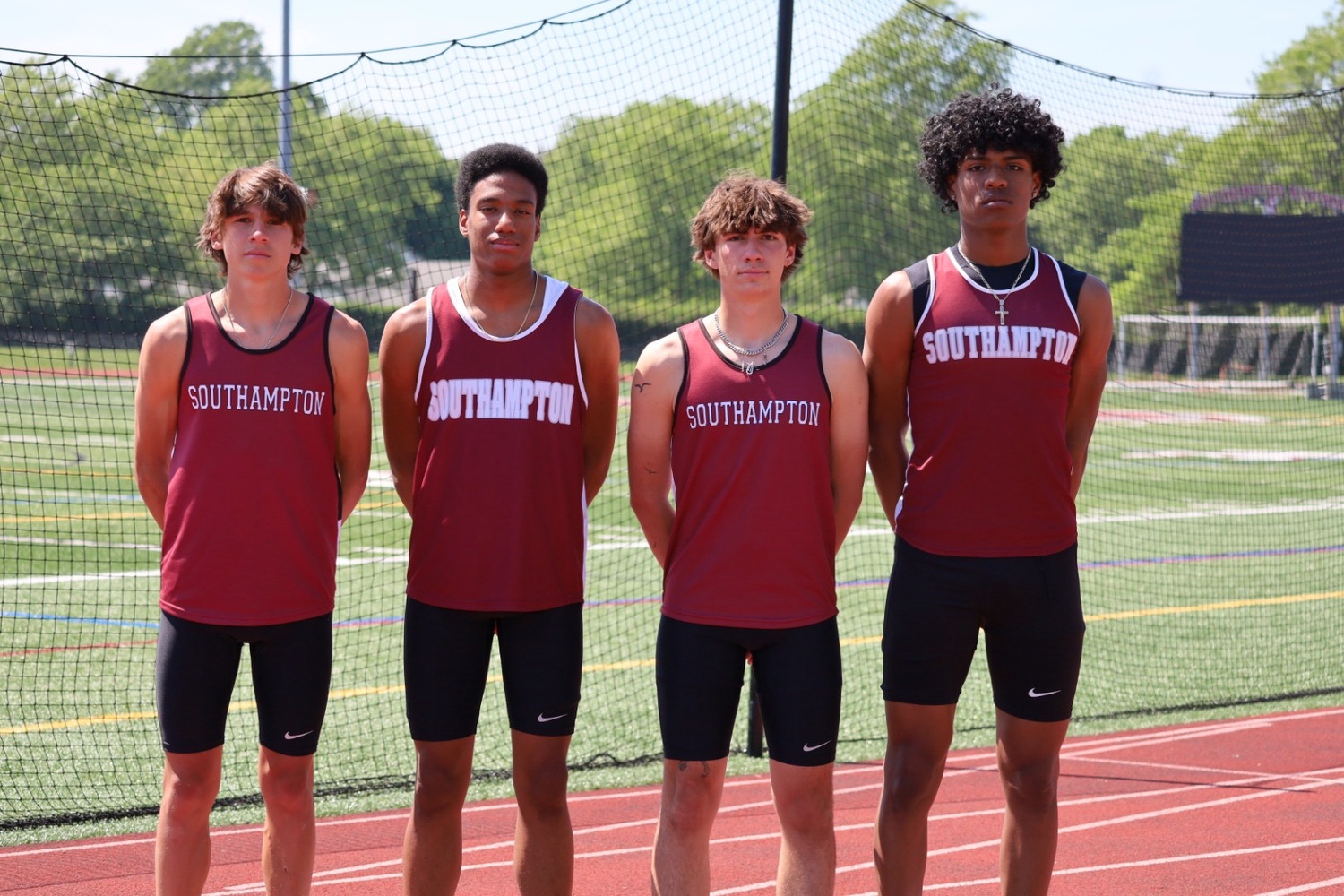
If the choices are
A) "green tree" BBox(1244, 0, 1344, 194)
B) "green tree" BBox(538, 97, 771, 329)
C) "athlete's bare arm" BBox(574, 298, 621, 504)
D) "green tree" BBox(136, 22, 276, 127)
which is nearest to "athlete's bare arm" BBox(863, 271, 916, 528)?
"athlete's bare arm" BBox(574, 298, 621, 504)

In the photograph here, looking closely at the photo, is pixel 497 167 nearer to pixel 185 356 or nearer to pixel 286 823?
A: pixel 185 356

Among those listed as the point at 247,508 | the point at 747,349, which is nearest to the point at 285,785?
the point at 247,508

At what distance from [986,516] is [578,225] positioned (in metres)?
21.7

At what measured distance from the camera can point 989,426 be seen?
3562 millimetres

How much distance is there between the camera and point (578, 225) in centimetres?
2477

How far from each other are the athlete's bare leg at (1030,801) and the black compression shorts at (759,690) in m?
0.60

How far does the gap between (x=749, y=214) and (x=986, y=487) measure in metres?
0.92

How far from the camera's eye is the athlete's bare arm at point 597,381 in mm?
3566

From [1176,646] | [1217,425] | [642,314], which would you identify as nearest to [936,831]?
[1176,646]

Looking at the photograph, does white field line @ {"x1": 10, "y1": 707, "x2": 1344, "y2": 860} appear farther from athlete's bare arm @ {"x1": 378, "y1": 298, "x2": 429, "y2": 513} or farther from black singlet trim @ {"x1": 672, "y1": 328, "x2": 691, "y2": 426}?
black singlet trim @ {"x1": 672, "y1": 328, "x2": 691, "y2": 426}

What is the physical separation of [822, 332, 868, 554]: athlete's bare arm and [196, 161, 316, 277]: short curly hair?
138cm

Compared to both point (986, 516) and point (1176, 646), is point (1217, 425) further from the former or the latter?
point (986, 516)

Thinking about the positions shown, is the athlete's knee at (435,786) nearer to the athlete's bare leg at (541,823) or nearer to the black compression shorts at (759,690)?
the athlete's bare leg at (541,823)

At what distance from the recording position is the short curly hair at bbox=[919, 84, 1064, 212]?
12.2ft
